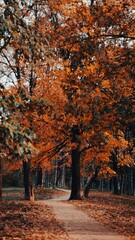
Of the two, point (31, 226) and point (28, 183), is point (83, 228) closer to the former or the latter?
point (31, 226)

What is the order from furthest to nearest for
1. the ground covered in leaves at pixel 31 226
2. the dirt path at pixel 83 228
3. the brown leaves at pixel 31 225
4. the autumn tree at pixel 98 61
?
the autumn tree at pixel 98 61, the dirt path at pixel 83 228, the brown leaves at pixel 31 225, the ground covered in leaves at pixel 31 226

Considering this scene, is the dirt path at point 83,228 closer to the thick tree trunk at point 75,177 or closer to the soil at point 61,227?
the soil at point 61,227

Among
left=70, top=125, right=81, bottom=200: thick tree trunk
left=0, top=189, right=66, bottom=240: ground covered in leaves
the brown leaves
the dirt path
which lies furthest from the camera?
left=70, top=125, right=81, bottom=200: thick tree trunk

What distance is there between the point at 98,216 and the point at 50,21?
41.6 ft

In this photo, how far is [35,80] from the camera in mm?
24328

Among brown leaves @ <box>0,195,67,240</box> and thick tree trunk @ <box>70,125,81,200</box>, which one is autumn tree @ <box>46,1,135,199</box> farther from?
thick tree trunk @ <box>70,125,81,200</box>

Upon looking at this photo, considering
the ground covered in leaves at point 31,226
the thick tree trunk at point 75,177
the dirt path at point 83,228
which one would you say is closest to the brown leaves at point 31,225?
the ground covered in leaves at point 31,226

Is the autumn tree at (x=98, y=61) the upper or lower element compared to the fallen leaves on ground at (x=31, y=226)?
upper

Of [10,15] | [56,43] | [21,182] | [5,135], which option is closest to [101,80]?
[56,43]

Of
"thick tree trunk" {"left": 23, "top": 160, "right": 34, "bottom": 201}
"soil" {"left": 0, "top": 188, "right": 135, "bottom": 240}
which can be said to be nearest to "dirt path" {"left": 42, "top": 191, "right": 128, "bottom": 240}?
"soil" {"left": 0, "top": 188, "right": 135, "bottom": 240}

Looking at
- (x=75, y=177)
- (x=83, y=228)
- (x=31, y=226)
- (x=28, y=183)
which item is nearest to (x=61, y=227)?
(x=83, y=228)

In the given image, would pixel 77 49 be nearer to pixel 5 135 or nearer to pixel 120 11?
pixel 120 11

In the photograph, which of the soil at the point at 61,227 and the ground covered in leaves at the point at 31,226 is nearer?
the ground covered in leaves at the point at 31,226

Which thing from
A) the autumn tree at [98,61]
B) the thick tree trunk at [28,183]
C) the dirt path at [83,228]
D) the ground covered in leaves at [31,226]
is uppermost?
the autumn tree at [98,61]
